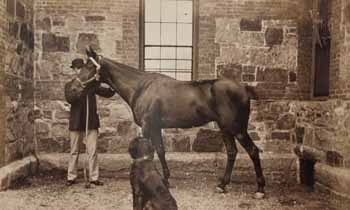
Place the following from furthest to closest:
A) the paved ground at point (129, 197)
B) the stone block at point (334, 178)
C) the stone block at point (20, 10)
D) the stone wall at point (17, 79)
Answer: the stone block at point (20, 10), the stone wall at point (17, 79), the stone block at point (334, 178), the paved ground at point (129, 197)

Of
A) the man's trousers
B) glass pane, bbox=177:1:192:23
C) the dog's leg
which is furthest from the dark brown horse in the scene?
the dog's leg

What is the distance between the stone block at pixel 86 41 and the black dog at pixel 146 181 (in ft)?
15.1

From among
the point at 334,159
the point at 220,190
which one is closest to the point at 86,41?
the point at 220,190

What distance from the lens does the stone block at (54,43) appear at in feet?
24.8

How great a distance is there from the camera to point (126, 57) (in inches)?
299

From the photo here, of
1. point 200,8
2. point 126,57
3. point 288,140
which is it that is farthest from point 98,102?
point 288,140

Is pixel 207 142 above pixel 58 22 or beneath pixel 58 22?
beneath

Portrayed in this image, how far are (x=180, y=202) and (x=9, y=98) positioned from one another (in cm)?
327

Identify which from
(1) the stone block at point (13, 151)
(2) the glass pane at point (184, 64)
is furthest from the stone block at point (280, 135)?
(1) the stone block at point (13, 151)

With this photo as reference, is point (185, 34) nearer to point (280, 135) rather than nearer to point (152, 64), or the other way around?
point (152, 64)

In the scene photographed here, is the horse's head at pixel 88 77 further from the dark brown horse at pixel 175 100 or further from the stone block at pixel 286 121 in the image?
the stone block at pixel 286 121

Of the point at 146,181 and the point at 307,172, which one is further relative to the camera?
the point at 307,172

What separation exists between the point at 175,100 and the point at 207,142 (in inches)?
68.3

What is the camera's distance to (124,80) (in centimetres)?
632
